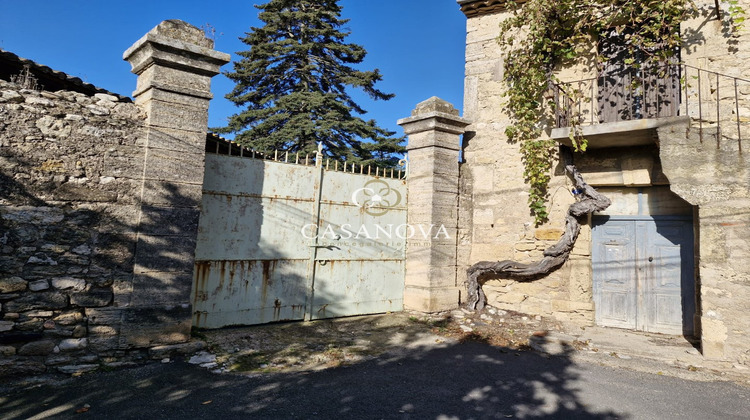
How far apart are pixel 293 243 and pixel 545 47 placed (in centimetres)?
449

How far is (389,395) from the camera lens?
3.46 metres

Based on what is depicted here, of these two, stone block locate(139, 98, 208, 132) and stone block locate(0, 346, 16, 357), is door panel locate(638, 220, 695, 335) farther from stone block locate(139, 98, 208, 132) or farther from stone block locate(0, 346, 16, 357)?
stone block locate(0, 346, 16, 357)

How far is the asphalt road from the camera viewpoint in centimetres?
306

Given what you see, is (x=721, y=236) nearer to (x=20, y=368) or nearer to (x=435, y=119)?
(x=435, y=119)

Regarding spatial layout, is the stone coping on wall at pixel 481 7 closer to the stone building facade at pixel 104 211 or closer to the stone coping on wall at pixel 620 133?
the stone coping on wall at pixel 620 133

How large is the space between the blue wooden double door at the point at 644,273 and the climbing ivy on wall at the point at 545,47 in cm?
105

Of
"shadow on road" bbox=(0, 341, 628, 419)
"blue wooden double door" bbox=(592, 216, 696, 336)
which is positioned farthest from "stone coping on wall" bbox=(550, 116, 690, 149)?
"shadow on road" bbox=(0, 341, 628, 419)

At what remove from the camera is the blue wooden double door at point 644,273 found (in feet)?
17.9

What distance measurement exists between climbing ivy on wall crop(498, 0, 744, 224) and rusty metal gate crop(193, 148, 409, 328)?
199 cm

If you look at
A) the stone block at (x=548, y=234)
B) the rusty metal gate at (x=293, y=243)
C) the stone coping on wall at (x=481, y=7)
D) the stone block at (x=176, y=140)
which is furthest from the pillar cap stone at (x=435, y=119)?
the stone block at (x=176, y=140)

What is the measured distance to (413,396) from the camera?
136 inches

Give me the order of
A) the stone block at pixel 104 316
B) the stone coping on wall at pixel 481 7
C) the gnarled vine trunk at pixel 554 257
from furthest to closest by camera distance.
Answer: the stone coping on wall at pixel 481 7
the gnarled vine trunk at pixel 554 257
the stone block at pixel 104 316

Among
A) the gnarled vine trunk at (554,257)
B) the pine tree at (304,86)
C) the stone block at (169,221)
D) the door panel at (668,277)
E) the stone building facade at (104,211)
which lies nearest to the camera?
the stone building facade at (104,211)

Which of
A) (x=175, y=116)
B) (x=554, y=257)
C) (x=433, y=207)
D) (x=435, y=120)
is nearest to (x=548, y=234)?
(x=554, y=257)
